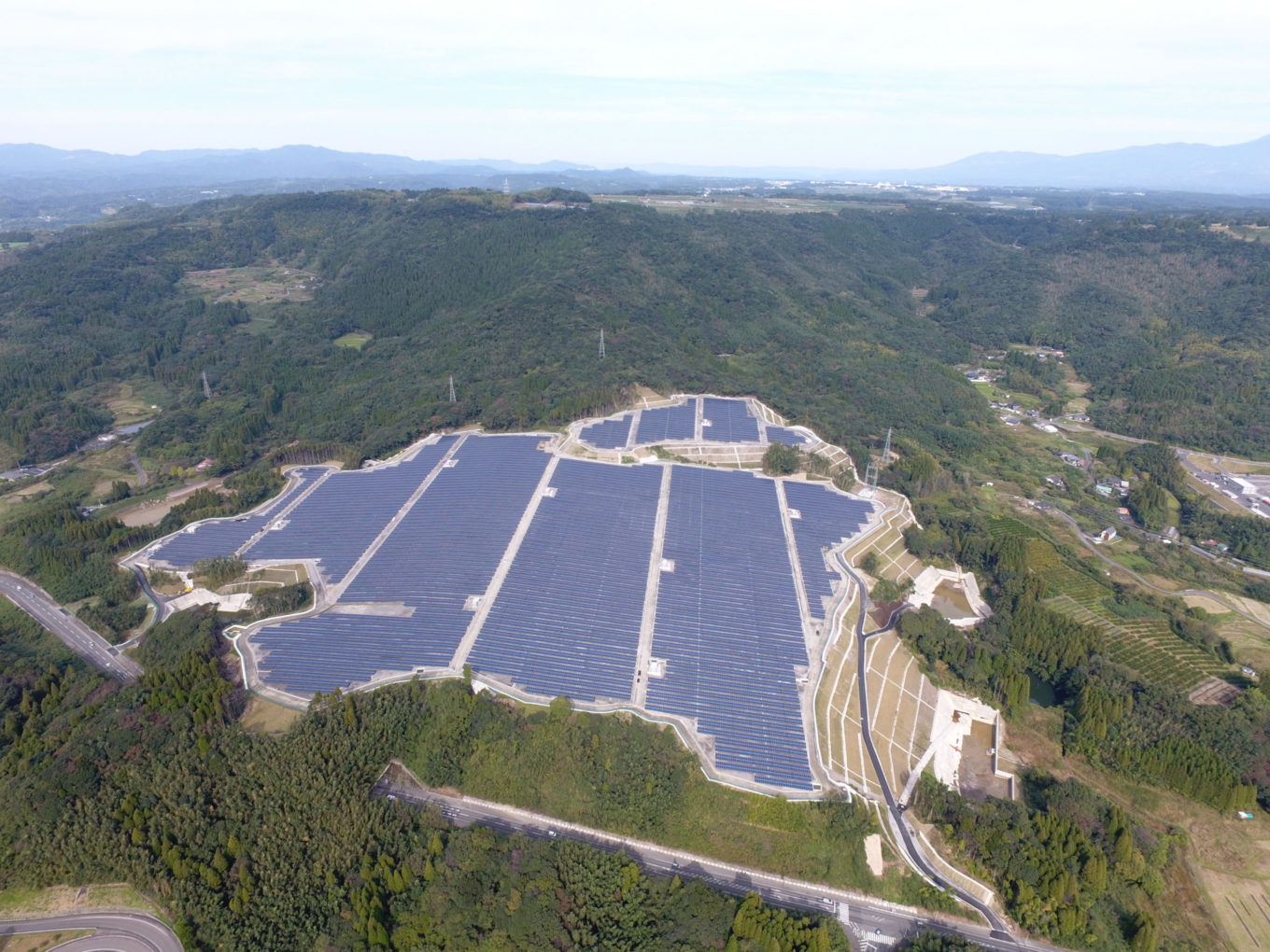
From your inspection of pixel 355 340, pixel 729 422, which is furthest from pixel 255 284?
pixel 729 422

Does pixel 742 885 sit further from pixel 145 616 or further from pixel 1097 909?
pixel 145 616

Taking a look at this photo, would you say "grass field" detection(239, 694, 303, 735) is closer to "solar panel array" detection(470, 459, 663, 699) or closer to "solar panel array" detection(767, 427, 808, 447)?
"solar panel array" detection(470, 459, 663, 699)

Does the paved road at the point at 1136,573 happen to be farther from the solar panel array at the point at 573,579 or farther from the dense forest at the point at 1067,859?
the dense forest at the point at 1067,859

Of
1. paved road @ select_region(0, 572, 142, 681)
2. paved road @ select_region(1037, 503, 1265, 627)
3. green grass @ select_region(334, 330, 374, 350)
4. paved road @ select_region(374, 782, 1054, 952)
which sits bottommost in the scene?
paved road @ select_region(374, 782, 1054, 952)

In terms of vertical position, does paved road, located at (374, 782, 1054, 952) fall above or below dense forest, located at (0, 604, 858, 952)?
below

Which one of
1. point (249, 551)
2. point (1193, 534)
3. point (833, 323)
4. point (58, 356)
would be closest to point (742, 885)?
point (249, 551)

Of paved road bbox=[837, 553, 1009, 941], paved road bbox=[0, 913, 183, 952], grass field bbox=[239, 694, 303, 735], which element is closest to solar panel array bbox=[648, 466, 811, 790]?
paved road bbox=[837, 553, 1009, 941]
